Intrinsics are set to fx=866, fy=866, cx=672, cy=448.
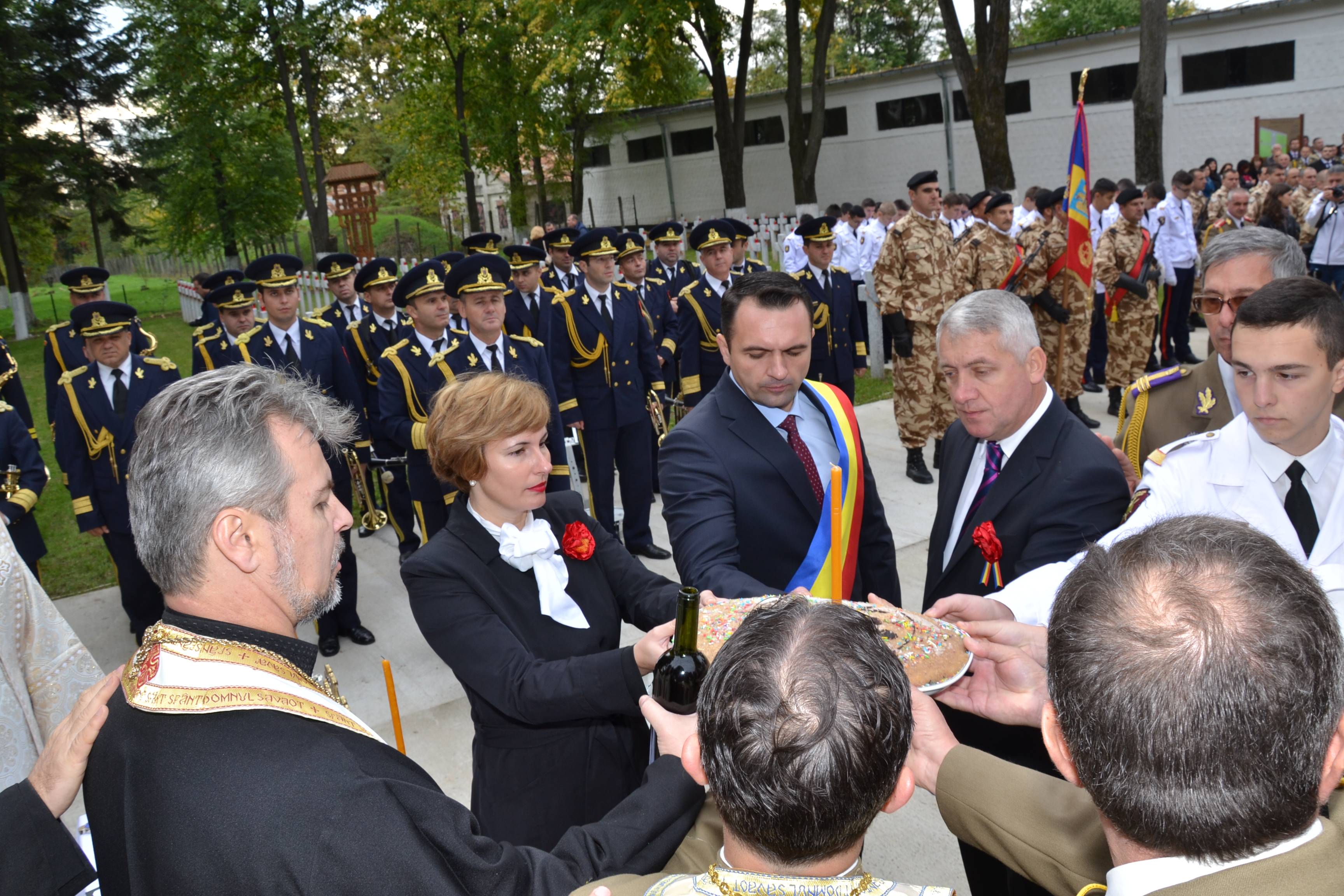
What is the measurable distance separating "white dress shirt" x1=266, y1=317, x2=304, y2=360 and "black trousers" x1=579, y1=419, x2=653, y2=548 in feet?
7.39

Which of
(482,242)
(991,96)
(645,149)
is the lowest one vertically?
(482,242)

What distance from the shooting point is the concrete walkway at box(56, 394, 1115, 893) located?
340 cm

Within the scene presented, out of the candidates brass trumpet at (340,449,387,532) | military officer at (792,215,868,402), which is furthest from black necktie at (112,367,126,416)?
military officer at (792,215,868,402)

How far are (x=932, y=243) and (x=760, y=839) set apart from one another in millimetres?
7461

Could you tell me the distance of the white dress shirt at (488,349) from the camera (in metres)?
5.75

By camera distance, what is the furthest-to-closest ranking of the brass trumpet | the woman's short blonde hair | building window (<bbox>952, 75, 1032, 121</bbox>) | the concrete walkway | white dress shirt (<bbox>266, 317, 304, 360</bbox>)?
1. building window (<bbox>952, 75, 1032, 121</bbox>)
2. white dress shirt (<bbox>266, 317, 304, 360</bbox>)
3. the brass trumpet
4. the concrete walkway
5. the woman's short blonde hair

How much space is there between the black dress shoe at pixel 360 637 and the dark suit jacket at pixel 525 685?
10.9ft

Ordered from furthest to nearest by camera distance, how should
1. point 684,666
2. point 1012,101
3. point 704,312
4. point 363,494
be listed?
point 1012,101 < point 704,312 < point 363,494 < point 684,666

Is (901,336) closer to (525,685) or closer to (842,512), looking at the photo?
(842,512)

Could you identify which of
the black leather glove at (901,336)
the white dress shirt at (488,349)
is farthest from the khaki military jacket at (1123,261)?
the white dress shirt at (488,349)

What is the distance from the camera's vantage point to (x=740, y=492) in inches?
106

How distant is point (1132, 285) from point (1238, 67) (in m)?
20.8

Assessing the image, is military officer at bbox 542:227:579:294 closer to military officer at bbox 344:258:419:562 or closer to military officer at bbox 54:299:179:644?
military officer at bbox 344:258:419:562

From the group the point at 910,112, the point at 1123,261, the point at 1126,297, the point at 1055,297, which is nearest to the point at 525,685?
the point at 1055,297
